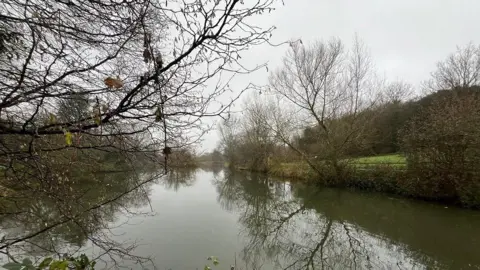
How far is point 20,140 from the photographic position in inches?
68.3

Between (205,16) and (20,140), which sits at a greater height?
(205,16)

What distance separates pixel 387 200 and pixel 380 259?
700 centimetres

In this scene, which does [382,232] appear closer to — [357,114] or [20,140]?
[20,140]

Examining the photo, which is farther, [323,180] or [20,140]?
[323,180]

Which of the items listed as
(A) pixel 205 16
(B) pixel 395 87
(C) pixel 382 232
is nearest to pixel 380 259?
(C) pixel 382 232

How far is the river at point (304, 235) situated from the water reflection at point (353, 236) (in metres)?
0.02

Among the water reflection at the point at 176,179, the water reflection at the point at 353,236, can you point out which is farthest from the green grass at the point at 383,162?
the water reflection at the point at 176,179

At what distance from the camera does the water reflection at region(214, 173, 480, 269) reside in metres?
5.06

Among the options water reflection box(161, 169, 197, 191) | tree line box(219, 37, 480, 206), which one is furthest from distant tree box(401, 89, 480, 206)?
water reflection box(161, 169, 197, 191)

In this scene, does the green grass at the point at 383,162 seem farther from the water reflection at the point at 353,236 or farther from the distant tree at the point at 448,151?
the water reflection at the point at 353,236

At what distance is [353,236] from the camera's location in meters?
6.62

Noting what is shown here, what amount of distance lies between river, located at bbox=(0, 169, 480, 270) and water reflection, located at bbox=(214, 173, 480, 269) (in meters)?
0.02

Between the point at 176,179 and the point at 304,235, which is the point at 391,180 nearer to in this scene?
the point at 304,235

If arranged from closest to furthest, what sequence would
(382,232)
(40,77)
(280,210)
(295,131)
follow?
(40,77)
(382,232)
(280,210)
(295,131)
